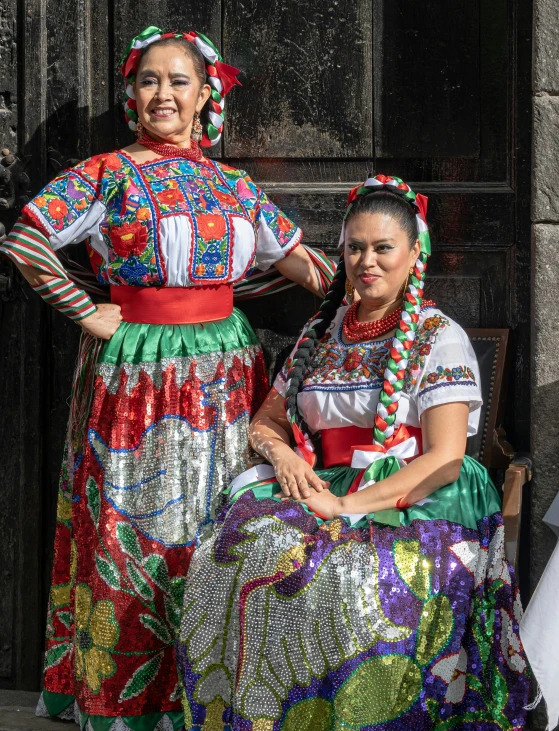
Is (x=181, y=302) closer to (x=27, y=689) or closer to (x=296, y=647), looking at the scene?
(x=296, y=647)

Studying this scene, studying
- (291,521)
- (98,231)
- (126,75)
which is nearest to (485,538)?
(291,521)

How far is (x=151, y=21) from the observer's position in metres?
3.81

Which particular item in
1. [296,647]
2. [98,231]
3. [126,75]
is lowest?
[296,647]

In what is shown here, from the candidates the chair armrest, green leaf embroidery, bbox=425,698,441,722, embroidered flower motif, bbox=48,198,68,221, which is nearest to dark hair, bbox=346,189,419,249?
the chair armrest

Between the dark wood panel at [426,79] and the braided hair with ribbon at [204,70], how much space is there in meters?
0.56

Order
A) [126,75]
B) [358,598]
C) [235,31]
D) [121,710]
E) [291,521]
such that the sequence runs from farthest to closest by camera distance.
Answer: [235,31] → [126,75] → [121,710] → [291,521] → [358,598]

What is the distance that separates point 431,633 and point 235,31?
2.27m

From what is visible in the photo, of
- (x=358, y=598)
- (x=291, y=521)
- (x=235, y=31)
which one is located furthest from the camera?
(x=235, y=31)

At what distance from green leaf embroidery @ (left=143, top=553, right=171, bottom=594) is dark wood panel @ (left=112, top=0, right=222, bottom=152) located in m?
1.53

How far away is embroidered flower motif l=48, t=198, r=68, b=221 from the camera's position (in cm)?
321

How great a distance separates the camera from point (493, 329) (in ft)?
11.6

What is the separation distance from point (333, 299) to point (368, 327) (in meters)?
0.23

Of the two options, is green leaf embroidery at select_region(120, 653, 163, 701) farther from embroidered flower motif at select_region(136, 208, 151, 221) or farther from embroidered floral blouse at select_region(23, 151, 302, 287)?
embroidered flower motif at select_region(136, 208, 151, 221)

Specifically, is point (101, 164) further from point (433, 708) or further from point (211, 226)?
point (433, 708)
